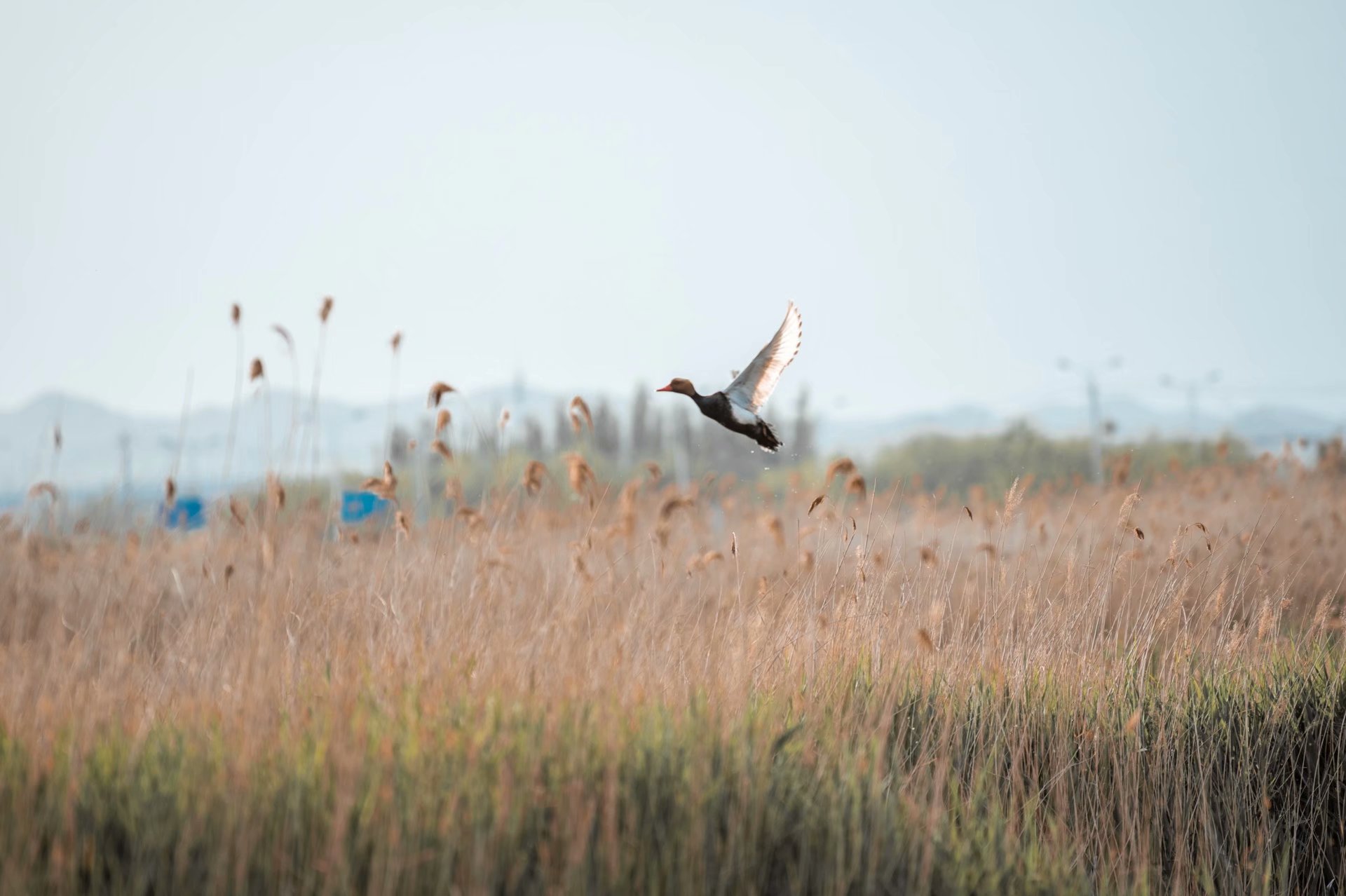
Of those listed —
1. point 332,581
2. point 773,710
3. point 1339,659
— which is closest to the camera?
point 773,710

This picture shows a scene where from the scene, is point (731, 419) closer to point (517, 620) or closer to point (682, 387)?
point (682, 387)

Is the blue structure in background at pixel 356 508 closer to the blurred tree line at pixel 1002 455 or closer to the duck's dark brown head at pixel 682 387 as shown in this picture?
the duck's dark brown head at pixel 682 387

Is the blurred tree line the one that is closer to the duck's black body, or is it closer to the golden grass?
the golden grass

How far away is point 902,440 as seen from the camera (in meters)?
33.5

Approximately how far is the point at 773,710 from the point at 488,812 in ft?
4.46

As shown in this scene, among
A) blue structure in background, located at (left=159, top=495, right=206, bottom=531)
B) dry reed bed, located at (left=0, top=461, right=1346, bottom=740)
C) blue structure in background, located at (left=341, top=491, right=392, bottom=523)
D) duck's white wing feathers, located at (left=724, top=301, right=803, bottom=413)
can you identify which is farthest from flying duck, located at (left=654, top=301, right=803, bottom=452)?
blue structure in background, located at (left=341, top=491, right=392, bottom=523)

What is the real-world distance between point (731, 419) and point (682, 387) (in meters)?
0.25

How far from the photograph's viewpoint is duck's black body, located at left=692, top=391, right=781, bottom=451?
4719 millimetres

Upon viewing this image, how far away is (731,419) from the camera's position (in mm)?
4785

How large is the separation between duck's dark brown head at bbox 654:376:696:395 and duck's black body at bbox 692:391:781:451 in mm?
20

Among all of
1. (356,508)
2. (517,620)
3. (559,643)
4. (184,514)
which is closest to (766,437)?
(559,643)

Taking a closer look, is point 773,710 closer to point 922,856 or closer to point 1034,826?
point 922,856

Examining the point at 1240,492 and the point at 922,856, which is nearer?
the point at 922,856

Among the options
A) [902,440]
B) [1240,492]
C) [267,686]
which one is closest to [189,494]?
[267,686]
